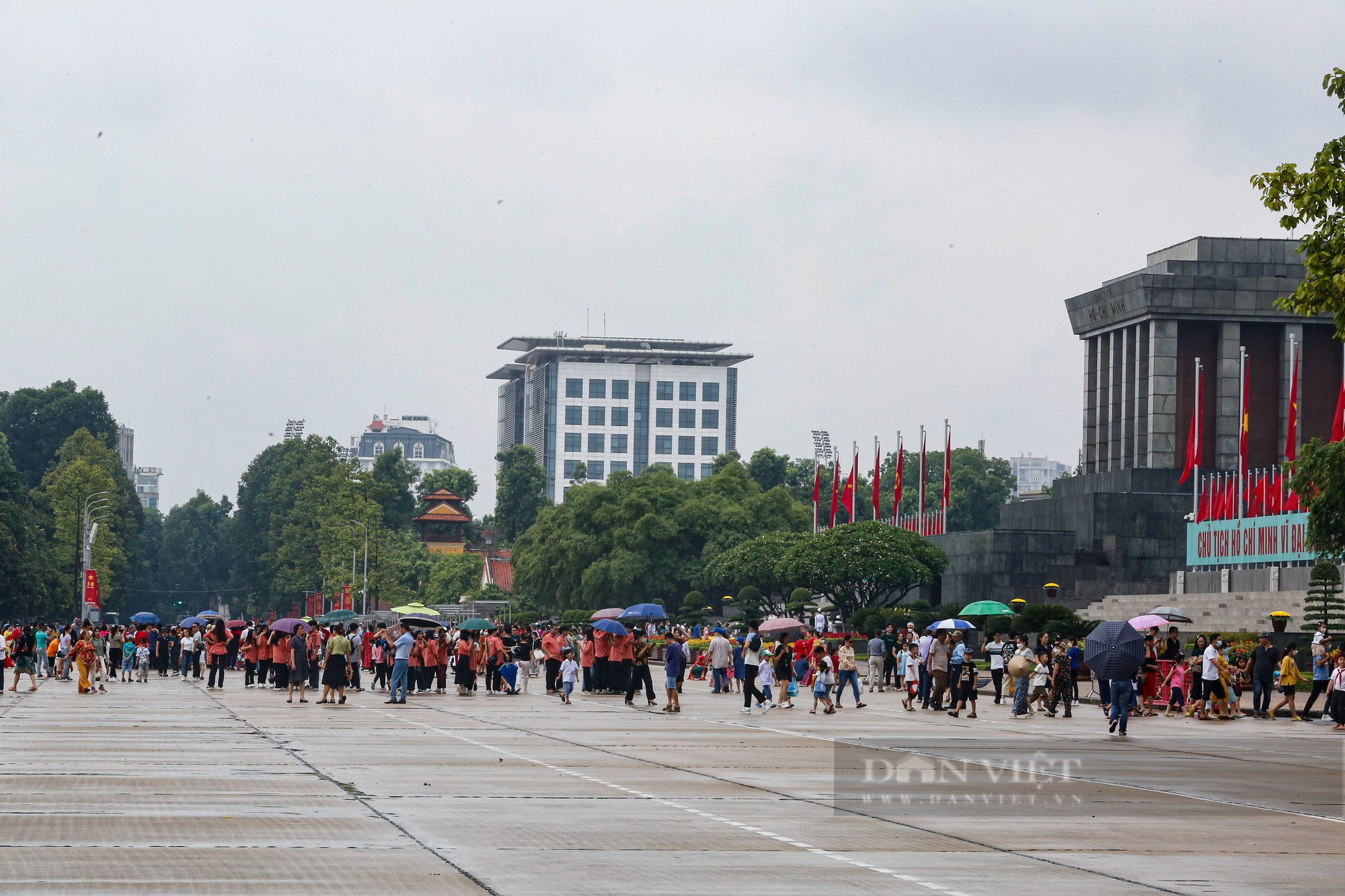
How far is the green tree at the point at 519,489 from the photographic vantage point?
6024 inches

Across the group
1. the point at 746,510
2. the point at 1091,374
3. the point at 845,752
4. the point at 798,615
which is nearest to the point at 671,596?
the point at 746,510

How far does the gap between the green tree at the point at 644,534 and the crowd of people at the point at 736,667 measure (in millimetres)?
40866

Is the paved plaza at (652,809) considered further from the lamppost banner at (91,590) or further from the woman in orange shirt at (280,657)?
the lamppost banner at (91,590)

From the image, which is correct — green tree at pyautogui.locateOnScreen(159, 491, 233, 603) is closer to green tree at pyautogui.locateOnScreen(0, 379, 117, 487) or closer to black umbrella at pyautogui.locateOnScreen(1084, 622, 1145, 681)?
green tree at pyautogui.locateOnScreen(0, 379, 117, 487)

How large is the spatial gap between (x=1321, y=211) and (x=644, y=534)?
65.7 meters

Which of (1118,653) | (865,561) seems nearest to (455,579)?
(865,561)

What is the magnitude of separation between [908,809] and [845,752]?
6341 millimetres

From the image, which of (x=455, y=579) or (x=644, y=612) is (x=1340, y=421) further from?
(x=455, y=579)

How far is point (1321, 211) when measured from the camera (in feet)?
73.2

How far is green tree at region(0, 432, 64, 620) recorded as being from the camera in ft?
249

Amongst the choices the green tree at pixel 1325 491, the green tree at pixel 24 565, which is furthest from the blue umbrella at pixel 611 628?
the green tree at pixel 24 565

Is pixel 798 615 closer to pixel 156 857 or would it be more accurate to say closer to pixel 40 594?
pixel 40 594

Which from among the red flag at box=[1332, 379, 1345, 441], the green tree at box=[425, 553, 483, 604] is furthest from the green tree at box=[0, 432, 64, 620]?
the red flag at box=[1332, 379, 1345, 441]

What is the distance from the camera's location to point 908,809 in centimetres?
1538
